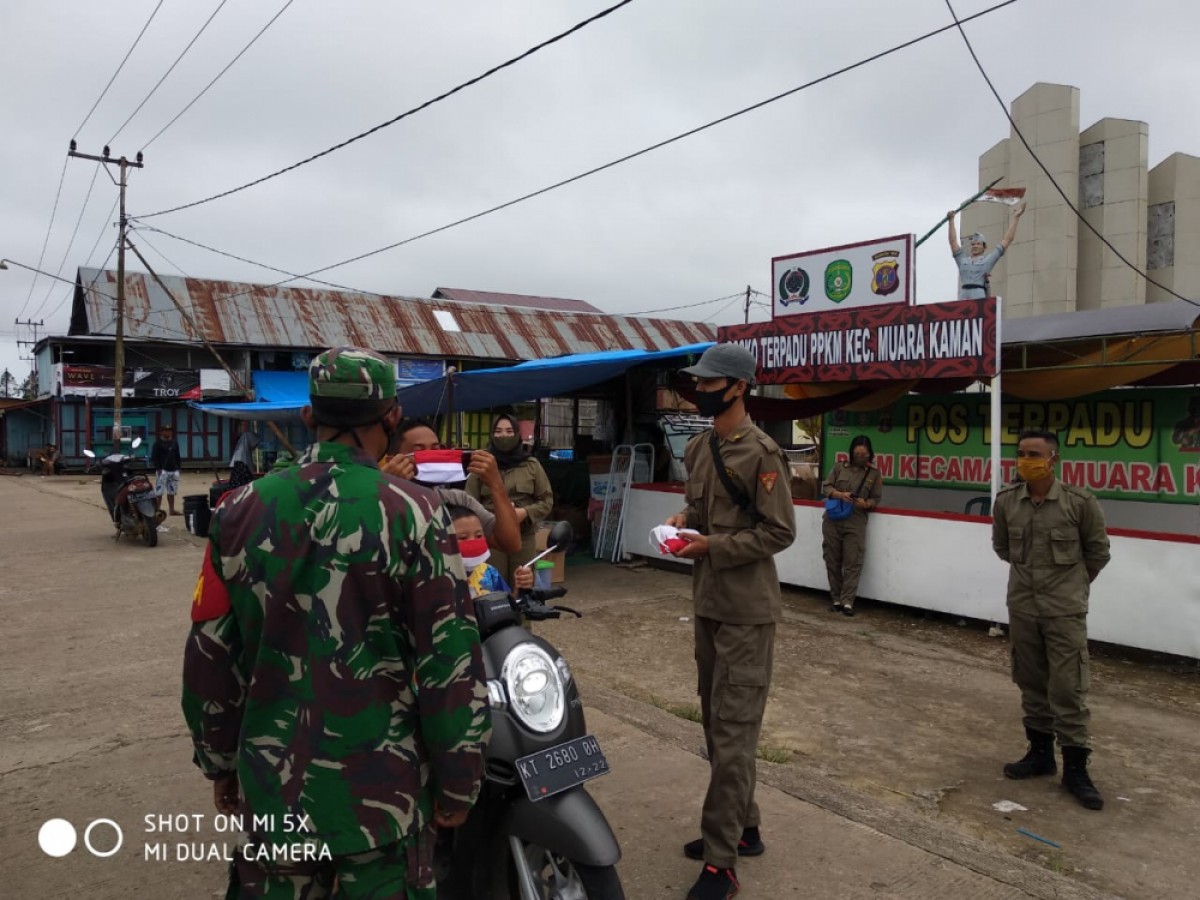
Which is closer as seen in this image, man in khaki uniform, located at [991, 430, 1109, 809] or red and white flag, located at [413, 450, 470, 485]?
red and white flag, located at [413, 450, 470, 485]

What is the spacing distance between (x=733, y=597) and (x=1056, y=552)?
6.88 ft

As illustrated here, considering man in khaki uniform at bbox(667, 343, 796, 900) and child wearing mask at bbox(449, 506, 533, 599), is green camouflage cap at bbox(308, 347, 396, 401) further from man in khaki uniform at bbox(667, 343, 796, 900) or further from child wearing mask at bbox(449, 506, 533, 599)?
man in khaki uniform at bbox(667, 343, 796, 900)

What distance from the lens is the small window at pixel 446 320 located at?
30.9 metres

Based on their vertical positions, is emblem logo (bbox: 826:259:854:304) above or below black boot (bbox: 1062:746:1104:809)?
above

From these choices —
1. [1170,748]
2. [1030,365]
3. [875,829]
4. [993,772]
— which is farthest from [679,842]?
[1030,365]

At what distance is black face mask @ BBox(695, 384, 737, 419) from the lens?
3.22 m

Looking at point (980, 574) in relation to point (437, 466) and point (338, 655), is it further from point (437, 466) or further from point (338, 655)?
point (338, 655)

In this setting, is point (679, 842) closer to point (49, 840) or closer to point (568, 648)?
point (49, 840)

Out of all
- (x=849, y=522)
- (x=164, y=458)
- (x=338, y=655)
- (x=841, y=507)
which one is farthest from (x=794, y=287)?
(x=164, y=458)

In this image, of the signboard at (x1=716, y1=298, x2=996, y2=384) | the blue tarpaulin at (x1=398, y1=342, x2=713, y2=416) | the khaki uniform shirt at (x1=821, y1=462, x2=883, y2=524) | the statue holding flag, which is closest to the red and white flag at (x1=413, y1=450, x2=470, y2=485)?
the signboard at (x1=716, y1=298, x2=996, y2=384)

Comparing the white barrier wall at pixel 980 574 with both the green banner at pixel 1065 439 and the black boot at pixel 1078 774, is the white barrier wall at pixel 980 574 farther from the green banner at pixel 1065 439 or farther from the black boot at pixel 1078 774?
the black boot at pixel 1078 774

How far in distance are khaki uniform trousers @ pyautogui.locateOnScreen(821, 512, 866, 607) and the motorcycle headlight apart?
238 inches

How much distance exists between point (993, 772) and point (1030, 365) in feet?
18.8

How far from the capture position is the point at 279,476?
1728mm
